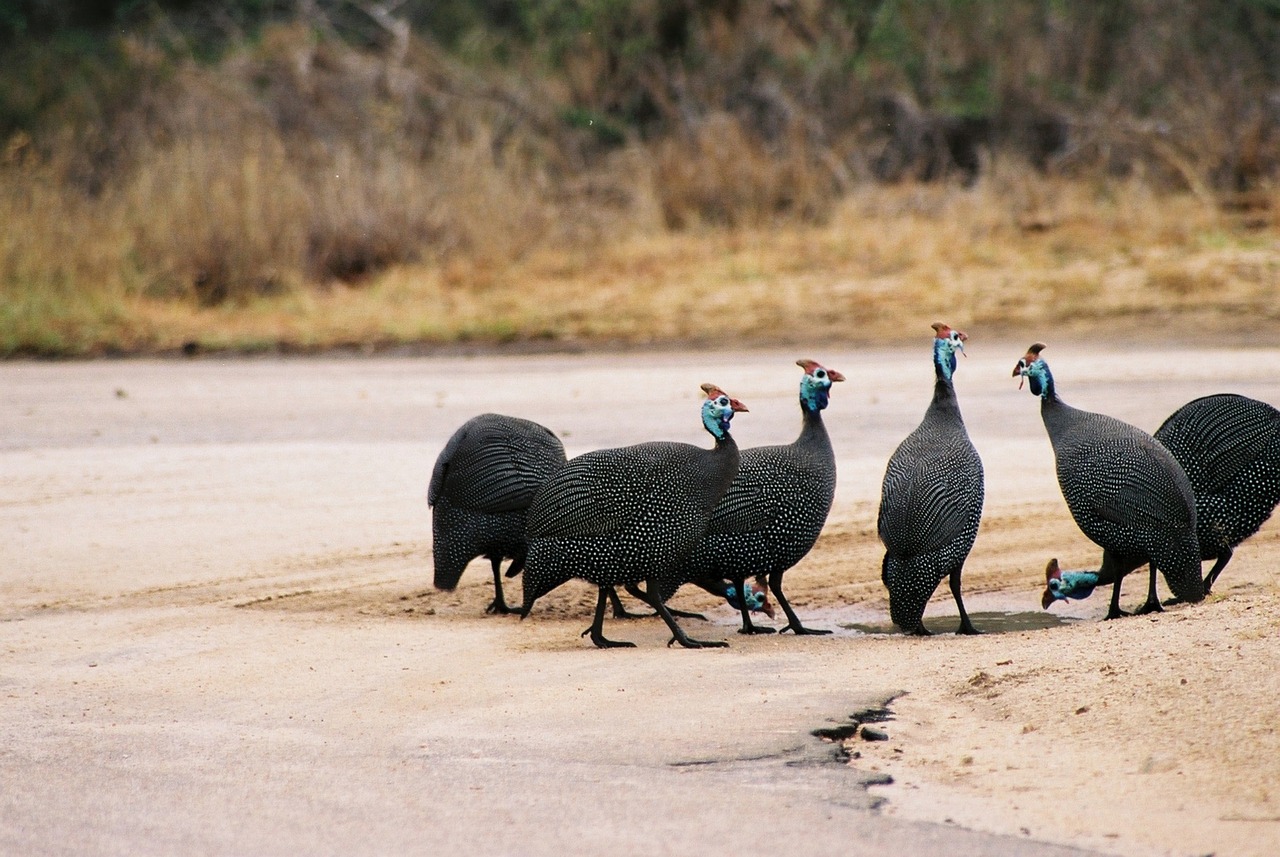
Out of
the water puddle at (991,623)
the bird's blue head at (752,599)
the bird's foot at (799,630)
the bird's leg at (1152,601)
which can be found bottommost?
the water puddle at (991,623)

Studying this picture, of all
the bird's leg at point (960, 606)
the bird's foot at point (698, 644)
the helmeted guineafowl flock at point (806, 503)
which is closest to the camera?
the bird's foot at point (698, 644)

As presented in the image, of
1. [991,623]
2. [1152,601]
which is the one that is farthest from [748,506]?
[1152,601]

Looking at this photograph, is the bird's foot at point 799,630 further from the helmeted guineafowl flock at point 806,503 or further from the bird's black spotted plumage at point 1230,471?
the bird's black spotted plumage at point 1230,471

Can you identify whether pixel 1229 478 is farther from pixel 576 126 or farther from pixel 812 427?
pixel 576 126

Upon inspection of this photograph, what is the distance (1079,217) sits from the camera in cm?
1656

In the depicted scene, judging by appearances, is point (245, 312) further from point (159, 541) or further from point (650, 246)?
point (159, 541)

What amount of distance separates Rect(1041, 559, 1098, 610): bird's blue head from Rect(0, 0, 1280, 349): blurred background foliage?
37.0 ft

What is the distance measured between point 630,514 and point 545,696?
39.9 inches

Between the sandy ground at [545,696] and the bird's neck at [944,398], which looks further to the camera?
the bird's neck at [944,398]

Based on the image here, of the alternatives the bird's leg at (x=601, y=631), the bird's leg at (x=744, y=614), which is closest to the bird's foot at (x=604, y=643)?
the bird's leg at (x=601, y=631)

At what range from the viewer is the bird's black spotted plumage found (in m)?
6.32

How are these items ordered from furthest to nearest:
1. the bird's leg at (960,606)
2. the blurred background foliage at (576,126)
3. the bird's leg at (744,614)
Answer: the blurred background foliage at (576,126) → the bird's leg at (744,614) → the bird's leg at (960,606)

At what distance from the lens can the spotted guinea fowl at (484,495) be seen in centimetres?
645

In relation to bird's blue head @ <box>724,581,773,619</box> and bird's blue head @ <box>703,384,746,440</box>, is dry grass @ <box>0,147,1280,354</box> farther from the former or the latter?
bird's blue head @ <box>703,384,746,440</box>
